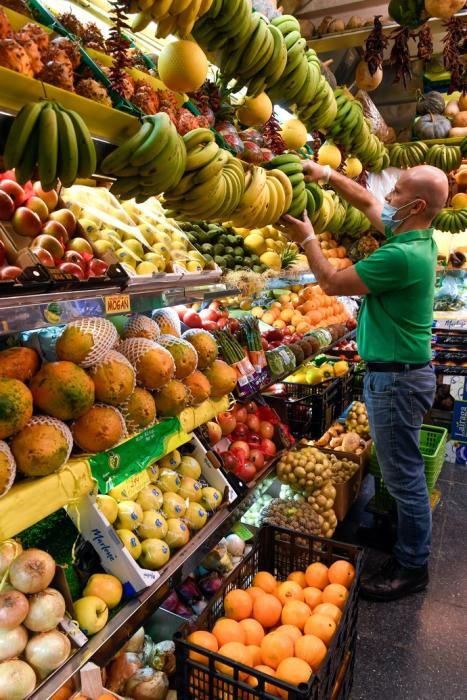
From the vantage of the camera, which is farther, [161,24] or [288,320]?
[288,320]

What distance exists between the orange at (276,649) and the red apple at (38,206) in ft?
5.68

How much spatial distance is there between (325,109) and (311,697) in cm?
301

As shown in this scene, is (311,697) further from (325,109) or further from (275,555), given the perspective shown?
(325,109)

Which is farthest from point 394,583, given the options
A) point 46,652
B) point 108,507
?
point 46,652

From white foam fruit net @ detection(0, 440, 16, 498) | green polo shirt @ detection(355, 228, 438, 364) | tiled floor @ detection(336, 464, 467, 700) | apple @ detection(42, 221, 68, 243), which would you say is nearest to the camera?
white foam fruit net @ detection(0, 440, 16, 498)

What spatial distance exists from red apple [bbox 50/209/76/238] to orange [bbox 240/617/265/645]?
5.24 feet

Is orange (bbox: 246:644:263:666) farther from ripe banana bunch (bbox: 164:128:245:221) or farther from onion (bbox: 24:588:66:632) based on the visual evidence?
ripe banana bunch (bbox: 164:128:245:221)

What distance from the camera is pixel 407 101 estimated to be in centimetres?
767

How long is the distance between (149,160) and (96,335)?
571 mm

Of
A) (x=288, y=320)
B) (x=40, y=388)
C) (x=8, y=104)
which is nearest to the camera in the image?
(x=8, y=104)

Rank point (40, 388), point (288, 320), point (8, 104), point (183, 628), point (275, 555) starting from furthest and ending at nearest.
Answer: point (288, 320) → point (275, 555) → point (183, 628) → point (40, 388) → point (8, 104)

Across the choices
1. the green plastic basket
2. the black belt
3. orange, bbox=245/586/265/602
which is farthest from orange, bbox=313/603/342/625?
the green plastic basket

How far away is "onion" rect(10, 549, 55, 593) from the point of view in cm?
135

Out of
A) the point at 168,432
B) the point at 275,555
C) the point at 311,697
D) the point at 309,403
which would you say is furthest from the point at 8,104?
the point at 309,403
